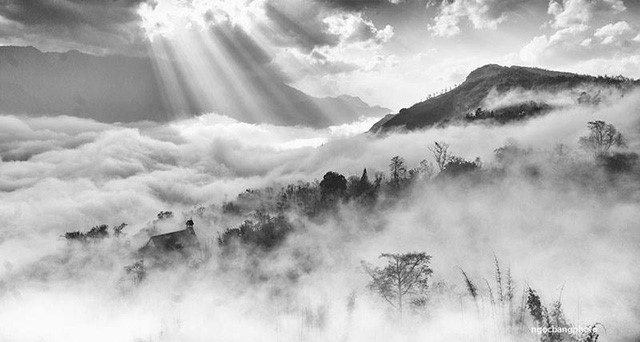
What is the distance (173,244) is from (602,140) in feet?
324

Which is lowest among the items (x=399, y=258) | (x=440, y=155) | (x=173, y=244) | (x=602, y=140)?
(x=399, y=258)

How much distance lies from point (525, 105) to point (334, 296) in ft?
531

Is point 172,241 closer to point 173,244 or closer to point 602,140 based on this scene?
point 173,244

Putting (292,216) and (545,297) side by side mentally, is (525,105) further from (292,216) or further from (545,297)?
(545,297)

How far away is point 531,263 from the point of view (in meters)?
48.5

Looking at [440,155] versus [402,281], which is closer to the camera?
[402,281]

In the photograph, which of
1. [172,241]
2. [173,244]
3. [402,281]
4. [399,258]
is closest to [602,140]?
[399,258]

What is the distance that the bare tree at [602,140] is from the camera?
275ft

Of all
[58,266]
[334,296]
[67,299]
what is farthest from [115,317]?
[58,266]

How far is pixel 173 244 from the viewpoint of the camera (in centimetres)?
10156

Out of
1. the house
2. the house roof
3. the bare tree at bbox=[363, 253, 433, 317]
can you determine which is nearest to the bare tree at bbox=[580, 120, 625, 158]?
the bare tree at bbox=[363, 253, 433, 317]

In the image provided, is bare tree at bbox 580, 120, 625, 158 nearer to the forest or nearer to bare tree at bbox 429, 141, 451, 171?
the forest

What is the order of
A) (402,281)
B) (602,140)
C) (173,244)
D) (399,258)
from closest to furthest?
(402,281)
(399,258)
(602,140)
(173,244)

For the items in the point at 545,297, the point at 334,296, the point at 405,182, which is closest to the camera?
the point at 545,297
